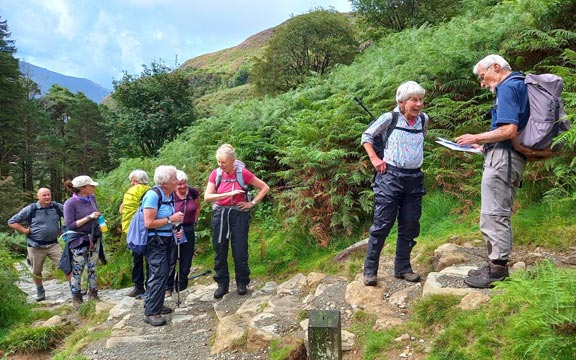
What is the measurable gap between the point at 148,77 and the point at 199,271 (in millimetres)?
20232

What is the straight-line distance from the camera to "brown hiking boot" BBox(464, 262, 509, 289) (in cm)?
384

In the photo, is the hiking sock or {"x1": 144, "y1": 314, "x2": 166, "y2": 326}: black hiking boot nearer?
the hiking sock

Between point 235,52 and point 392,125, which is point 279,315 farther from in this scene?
point 235,52

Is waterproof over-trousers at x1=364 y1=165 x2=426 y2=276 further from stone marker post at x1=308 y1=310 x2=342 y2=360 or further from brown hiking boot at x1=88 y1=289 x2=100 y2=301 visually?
brown hiking boot at x1=88 y1=289 x2=100 y2=301

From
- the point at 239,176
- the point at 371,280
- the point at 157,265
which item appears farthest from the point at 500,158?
the point at 157,265

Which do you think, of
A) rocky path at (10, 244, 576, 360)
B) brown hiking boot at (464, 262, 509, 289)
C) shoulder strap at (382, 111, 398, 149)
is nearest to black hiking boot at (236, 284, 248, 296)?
rocky path at (10, 244, 576, 360)

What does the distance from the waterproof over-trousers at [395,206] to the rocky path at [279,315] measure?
46 cm

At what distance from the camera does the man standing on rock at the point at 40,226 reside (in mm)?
7742

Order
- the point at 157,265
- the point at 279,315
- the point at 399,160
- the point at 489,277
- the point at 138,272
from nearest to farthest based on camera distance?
the point at 489,277 → the point at 399,160 → the point at 279,315 → the point at 157,265 → the point at 138,272

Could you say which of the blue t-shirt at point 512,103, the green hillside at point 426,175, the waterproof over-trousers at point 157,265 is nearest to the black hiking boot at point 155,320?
the waterproof over-trousers at point 157,265

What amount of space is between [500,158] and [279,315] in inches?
117

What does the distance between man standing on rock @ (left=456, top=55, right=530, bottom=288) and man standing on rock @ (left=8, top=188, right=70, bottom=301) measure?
7345 millimetres

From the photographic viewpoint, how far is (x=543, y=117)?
3514 millimetres

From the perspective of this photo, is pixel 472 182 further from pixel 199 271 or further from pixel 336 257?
pixel 199 271
